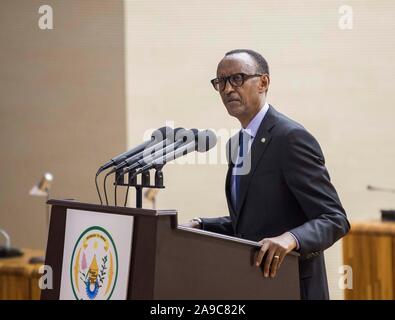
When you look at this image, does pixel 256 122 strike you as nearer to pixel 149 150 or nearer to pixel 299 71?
pixel 149 150

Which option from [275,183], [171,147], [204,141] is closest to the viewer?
[171,147]

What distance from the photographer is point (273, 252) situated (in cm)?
246

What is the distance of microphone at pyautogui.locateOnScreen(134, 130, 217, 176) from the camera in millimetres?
2443

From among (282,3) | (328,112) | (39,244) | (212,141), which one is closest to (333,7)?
(282,3)

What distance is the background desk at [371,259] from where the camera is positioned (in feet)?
17.7

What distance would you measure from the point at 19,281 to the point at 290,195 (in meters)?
3.07

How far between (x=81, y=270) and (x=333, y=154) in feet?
15.1

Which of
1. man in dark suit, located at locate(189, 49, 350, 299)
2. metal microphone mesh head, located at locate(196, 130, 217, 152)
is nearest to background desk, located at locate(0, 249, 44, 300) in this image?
man in dark suit, located at locate(189, 49, 350, 299)

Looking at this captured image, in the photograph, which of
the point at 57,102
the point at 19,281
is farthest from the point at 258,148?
the point at 57,102

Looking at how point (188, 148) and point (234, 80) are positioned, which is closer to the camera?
point (188, 148)

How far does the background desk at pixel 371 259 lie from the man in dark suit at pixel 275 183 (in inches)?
105

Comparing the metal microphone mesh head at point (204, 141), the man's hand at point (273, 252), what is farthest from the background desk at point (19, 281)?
the man's hand at point (273, 252)

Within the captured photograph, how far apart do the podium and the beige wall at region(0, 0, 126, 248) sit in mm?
4397

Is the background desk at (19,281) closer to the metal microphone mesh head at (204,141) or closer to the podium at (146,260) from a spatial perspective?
the podium at (146,260)
